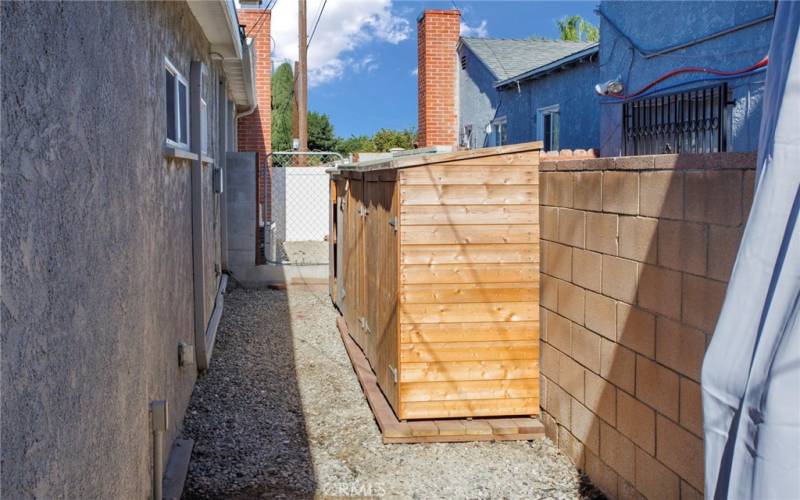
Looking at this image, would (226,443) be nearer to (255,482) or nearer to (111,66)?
(255,482)

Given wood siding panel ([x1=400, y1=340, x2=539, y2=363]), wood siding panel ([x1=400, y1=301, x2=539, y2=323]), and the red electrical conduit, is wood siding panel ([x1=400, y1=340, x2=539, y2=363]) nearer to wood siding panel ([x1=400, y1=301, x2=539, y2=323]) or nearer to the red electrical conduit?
wood siding panel ([x1=400, y1=301, x2=539, y2=323])

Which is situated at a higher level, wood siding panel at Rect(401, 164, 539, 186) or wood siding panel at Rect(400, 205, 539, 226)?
wood siding panel at Rect(401, 164, 539, 186)

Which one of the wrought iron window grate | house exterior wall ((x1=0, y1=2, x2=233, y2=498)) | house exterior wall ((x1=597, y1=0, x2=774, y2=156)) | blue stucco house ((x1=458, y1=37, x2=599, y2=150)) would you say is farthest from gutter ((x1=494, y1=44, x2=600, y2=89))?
house exterior wall ((x1=0, y1=2, x2=233, y2=498))

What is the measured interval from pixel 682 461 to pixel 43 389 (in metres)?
2.71

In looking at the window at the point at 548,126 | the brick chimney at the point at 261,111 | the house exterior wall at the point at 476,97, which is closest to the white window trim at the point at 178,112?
the window at the point at 548,126

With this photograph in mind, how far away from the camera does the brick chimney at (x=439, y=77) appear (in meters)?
17.4

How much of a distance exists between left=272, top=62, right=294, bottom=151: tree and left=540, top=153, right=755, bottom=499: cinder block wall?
33.1 meters

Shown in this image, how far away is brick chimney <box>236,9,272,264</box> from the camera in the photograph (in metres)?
15.2

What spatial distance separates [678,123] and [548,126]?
15.9 ft

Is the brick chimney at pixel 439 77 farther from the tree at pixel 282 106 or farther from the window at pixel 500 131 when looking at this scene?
the tree at pixel 282 106

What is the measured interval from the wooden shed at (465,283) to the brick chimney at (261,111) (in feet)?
33.4

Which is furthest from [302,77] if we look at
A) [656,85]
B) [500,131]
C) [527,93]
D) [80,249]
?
[80,249]

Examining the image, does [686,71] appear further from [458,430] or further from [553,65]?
[458,430]

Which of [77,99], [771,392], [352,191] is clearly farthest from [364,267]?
[771,392]
